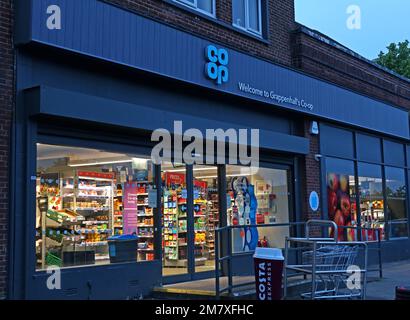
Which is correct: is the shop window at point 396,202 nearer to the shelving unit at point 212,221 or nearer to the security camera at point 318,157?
the security camera at point 318,157

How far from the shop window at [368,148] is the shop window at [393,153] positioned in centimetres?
48

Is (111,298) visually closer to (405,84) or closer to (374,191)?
(374,191)

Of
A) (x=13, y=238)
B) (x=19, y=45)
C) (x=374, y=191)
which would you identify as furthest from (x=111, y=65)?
(x=374, y=191)

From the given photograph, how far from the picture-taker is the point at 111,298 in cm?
877

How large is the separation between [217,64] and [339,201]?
5810 millimetres

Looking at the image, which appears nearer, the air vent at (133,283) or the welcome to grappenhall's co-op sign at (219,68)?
the air vent at (133,283)

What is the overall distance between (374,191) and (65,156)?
1060 centimetres

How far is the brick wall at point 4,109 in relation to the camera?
290 inches

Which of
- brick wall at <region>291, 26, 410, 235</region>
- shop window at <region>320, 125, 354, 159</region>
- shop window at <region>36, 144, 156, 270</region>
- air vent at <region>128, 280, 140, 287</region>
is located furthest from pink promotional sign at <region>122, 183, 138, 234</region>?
shop window at <region>320, 125, 354, 159</region>

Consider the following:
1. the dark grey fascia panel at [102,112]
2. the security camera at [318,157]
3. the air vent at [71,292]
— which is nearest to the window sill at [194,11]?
the dark grey fascia panel at [102,112]

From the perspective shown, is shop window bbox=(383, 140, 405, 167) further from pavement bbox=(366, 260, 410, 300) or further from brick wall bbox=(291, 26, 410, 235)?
pavement bbox=(366, 260, 410, 300)

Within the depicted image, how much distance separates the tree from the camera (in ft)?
110

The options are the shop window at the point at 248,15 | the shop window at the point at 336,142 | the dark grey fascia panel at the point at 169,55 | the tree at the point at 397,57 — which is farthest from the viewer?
the tree at the point at 397,57

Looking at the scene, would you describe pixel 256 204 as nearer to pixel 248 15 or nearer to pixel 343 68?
pixel 248 15
